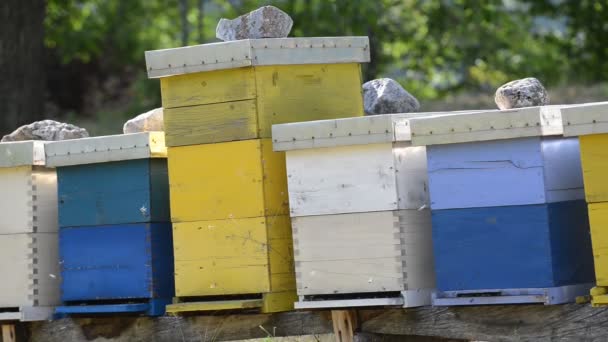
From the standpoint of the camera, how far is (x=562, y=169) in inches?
192

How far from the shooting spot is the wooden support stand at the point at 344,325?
213 inches

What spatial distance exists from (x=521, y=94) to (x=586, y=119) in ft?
2.56

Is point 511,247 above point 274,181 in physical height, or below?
below

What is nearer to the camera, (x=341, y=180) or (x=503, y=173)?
(x=503, y=173)

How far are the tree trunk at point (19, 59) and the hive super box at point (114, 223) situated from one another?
570 centimetres

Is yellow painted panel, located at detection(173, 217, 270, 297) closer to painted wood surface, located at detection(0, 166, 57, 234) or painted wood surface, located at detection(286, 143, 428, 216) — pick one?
painted wood surface, located at detection(286, 143, 428, 216)

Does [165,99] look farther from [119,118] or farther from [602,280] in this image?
[119,118]

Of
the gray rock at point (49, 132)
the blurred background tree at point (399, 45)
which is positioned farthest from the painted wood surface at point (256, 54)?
the blurred background tree at point (399, 45)

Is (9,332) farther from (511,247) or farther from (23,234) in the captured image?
(511,247)

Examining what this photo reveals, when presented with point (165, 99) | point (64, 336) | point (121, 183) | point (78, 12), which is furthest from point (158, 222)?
point (78, 12)

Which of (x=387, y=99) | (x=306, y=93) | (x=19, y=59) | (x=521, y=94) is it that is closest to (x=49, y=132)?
(x=306, y=93)

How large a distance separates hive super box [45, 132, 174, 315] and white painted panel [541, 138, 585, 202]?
213 centimetres

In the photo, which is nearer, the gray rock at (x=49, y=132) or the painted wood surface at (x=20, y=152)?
the painted wood surface at (x=20, y=152)

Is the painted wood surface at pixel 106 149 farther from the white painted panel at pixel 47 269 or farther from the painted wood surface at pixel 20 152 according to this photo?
the white painted panel at pixel 47 269
